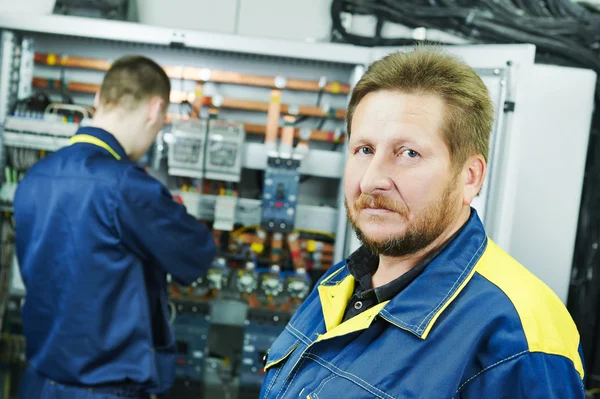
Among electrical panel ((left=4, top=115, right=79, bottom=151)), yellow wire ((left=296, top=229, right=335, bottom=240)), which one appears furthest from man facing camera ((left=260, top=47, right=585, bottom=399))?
→ electrical panel ((left=4, top=115, right=79, bottom=151))

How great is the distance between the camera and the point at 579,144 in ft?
9.30

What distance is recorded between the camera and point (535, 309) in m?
1.00

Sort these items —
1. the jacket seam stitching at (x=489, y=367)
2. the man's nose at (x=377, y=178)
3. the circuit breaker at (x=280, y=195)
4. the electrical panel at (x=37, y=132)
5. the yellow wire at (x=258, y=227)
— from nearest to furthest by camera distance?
the jacket seam stitching at (x=489, y=367) → the man's nose at (x=377, y=178) → the electrical panel at (x=37, y=132) → the circuit breaker at (x=280, y=195) → the yellow wire at (x=258, y=227)

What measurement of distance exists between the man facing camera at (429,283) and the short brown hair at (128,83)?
1.24 meters

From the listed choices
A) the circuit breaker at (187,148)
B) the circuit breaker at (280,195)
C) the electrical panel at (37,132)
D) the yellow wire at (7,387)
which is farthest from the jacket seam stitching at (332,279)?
the yellow wire at (7,387)

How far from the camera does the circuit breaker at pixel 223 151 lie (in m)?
2.67

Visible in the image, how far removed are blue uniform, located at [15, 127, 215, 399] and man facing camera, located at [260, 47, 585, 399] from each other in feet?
3.29

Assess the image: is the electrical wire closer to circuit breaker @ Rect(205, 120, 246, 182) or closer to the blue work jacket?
circuit breaker @ Rect(205, 120, 246, 182)

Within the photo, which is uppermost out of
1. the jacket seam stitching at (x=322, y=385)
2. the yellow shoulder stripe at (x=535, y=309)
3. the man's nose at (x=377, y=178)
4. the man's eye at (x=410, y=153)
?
the man's eye at (x=410, y=153)

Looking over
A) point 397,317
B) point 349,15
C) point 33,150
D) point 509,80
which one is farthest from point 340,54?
point 397,317

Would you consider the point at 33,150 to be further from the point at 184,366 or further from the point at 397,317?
the point at 397,317

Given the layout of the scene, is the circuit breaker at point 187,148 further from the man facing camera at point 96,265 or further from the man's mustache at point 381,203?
the man's mustache at point 381,203

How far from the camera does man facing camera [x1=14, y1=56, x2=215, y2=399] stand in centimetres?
208

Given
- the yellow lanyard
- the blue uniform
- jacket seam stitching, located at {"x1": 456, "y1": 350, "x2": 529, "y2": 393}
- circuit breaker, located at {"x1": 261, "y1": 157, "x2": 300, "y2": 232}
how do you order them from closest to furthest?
1. jacket seam stitching, located at {"x1": 456, "y1": 350, "x2": 529, "y2": 393}
2. the blue uniform
3. the yellow lanyard
4. circuit breaker, located at {"x1": 261, "y1": 157, "x2": 300, "y2": 232}
